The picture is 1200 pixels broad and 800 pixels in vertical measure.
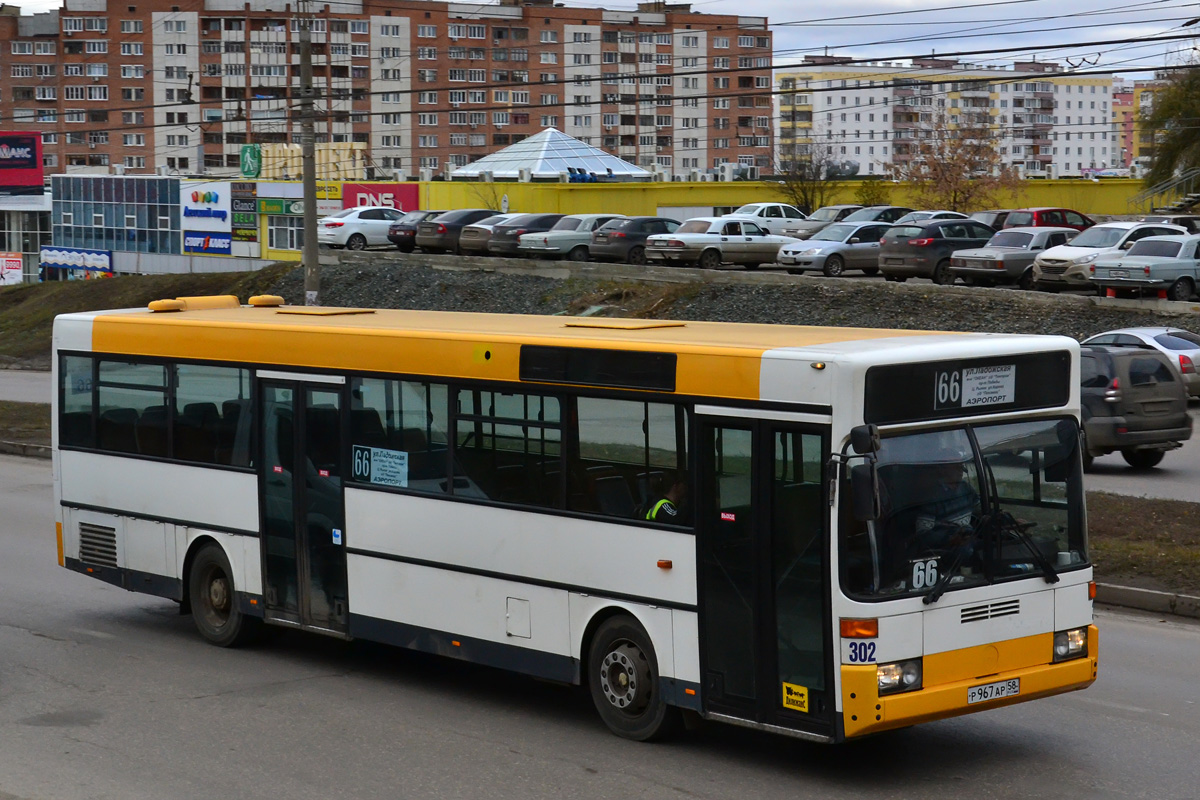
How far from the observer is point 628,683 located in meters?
8.12

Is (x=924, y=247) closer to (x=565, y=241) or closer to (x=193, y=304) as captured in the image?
(x=565, y=241)

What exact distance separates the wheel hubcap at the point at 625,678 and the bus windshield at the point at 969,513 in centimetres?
156

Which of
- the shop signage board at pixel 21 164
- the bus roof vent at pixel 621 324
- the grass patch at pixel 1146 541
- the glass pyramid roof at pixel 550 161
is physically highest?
the shop signage board at pixel 21 164

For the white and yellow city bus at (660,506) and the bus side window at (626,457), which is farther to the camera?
the bus side window at (626,457)

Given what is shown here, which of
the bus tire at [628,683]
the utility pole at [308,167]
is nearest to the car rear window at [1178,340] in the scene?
the utility pole at [308,167]

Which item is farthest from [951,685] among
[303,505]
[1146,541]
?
[1146,541]

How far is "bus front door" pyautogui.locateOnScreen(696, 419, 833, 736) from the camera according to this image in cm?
711

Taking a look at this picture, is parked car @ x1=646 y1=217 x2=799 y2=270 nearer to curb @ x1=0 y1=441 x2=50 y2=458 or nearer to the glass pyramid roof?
curb @ x1=0 y1=441 x2=50 y2=458

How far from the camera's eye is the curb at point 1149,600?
37.5 ft

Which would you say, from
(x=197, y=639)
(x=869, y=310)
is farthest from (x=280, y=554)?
(x=869, y=310)

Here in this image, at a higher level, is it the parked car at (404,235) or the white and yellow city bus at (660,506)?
the parked car at (404,235)

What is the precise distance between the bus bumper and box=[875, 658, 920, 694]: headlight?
0.09ft

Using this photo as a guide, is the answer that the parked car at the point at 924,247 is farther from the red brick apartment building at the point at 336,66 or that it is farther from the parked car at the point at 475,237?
the red brick apartment building at the point at 336,66

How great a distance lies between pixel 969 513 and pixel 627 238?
3826 centimetres
